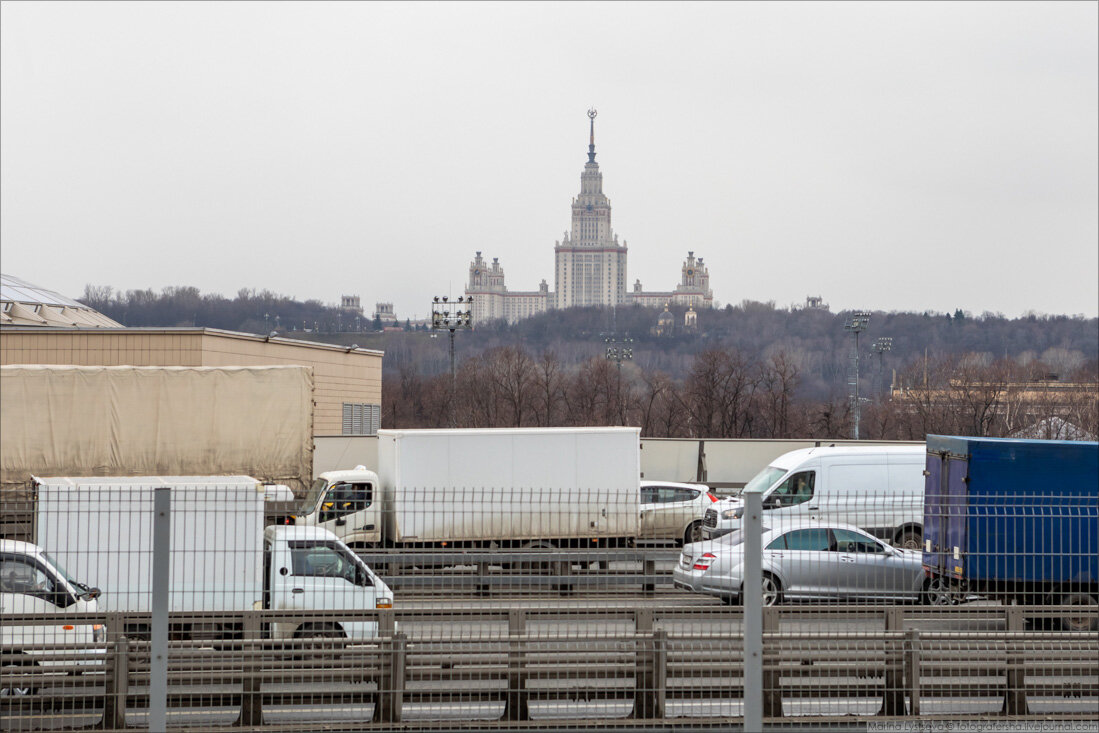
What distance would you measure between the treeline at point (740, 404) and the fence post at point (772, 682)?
69193 mm

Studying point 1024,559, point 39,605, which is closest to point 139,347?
point 39,605

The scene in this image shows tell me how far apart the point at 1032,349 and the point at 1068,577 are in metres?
150

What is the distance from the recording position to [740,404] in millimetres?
83500

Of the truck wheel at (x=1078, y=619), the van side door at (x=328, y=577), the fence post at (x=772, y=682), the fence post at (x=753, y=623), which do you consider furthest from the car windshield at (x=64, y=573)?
the truck wheel at (x=1078, y=619)

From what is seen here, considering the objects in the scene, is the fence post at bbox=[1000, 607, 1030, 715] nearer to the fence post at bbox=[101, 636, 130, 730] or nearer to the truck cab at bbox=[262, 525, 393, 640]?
the truck cab at bbox=[262, 525, 393, 640]

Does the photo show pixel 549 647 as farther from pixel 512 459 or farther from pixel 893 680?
pixel 512 459

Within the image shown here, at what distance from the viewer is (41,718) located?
7.96 meters

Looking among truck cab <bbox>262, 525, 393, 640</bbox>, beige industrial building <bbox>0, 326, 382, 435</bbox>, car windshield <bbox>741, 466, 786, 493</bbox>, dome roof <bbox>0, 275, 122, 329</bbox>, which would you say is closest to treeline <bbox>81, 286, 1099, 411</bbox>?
dome roof <bbox>0, 275, 122, 329</bbox>

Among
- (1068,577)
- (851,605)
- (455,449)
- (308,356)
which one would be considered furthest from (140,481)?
(308,356)

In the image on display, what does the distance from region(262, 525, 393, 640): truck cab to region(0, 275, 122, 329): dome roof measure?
36067 mm

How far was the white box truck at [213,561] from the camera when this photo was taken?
837cm

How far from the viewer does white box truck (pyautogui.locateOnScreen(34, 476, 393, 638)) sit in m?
8.37

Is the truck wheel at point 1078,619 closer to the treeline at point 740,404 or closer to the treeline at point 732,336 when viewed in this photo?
the treeline at point 740,404

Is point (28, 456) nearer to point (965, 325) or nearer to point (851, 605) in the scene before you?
point (851, 605)
